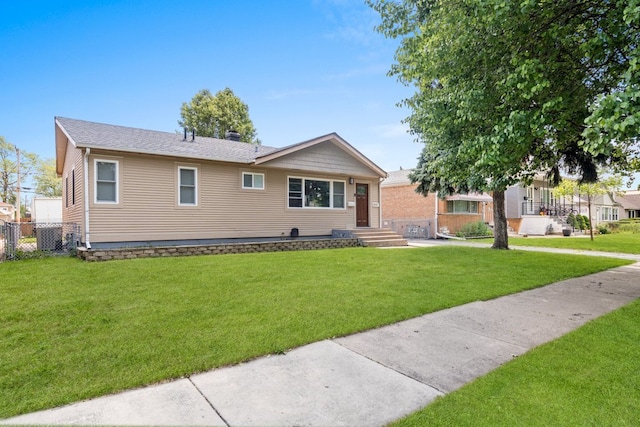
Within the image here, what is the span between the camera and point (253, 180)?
1303 centimetres

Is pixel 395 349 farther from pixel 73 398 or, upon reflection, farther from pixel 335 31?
pixel 335 31

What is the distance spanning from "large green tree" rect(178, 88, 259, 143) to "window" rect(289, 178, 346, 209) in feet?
62.2

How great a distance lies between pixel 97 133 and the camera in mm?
10922

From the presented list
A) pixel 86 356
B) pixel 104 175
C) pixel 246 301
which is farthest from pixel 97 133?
pixel 86 356

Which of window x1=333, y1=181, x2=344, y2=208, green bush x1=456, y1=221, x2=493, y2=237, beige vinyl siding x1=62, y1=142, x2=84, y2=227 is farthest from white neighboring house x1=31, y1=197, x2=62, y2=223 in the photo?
green bush x1=456, y1=221, x2=493, y2=237

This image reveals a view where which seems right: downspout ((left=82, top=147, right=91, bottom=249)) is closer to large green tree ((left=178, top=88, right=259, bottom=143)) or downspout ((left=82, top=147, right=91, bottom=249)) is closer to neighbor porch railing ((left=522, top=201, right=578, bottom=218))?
large green tree ((left=178, top=88, right=259, bottom=143))

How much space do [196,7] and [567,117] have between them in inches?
503

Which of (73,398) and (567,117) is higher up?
(567,117)

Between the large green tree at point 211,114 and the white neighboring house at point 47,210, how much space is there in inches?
516

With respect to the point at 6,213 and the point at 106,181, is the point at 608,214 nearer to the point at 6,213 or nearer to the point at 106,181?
the point at 106,181

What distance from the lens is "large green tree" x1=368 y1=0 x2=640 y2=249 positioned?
4.93 metres

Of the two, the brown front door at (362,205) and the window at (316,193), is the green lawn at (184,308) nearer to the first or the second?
the window at (316,193)

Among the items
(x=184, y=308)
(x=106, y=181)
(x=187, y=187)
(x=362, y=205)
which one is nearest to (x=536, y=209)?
(x=362, y=205)

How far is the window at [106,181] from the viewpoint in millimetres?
10164
